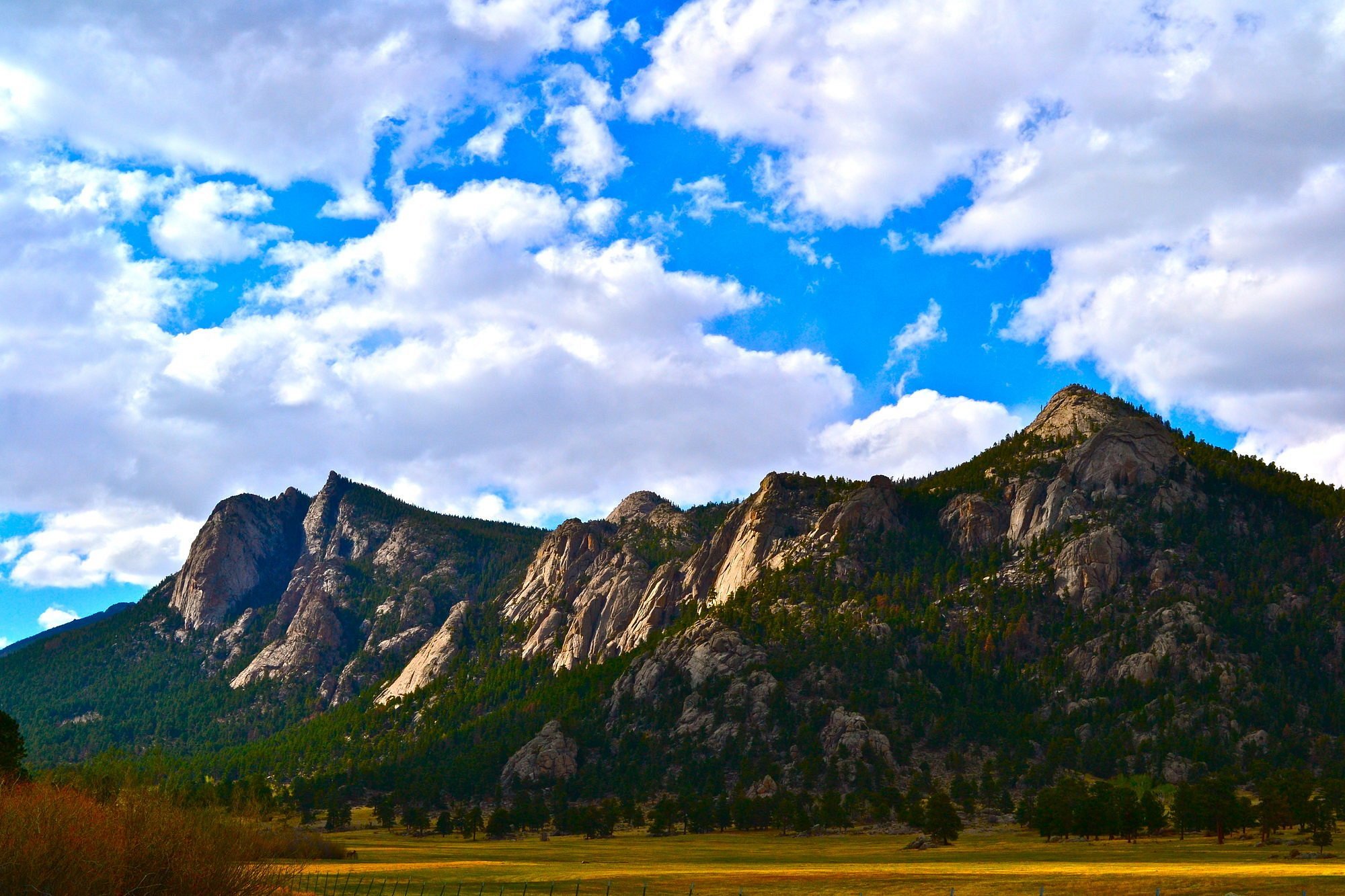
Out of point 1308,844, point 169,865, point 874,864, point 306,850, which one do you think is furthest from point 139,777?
point 1308,844

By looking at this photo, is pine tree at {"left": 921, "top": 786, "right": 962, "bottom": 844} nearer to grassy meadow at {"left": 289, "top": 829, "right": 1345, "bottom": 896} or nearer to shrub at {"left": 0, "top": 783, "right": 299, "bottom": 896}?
grassy meadow at {"left": 289, "top": 829, "right": 1345, "bottom": 896}

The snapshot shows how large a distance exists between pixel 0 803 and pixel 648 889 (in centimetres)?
5485

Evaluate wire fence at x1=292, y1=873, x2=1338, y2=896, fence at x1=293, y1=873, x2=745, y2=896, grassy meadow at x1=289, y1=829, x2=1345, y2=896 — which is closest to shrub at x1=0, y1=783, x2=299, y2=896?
wire fence at x1=292, y1=873, x2=1338, y2=896

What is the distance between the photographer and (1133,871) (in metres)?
96.6

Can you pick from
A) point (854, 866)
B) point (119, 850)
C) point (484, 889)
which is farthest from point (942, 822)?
point (119, 850)

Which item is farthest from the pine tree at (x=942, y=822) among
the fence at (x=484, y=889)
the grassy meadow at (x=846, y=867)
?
the fence at (x=484, y=889)

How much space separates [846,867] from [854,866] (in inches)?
64.9

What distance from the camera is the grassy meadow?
290 feet

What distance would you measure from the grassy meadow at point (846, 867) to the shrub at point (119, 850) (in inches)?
1103

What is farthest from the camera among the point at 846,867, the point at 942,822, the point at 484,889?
the point at 942,822

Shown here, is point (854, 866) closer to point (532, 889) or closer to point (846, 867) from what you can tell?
point (846, 867)

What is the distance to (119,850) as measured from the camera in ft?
203

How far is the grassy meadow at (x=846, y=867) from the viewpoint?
88.2 metres

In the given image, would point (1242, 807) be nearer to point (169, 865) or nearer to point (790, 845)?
point (790, 845)
